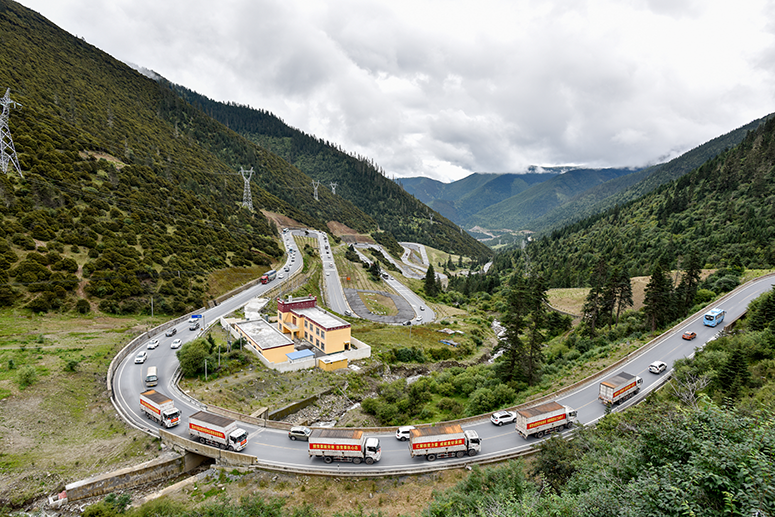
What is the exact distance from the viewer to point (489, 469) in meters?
24.1

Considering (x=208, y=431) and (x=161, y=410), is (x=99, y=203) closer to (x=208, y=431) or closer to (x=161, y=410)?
(x=161, y=410)

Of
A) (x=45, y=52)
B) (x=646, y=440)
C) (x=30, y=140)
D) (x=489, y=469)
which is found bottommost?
(x=489, y=469)

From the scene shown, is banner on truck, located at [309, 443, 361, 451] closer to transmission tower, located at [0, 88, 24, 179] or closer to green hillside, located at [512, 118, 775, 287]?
green hillside, located at [512, 118, 775, 287]

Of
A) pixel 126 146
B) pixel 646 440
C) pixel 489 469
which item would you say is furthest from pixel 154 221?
pixel 646 440

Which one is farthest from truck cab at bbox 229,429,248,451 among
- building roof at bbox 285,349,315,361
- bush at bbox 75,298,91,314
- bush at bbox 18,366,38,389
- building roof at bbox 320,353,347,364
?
bush at bbox 75,298,91,314

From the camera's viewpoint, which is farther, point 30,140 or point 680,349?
point 30,140

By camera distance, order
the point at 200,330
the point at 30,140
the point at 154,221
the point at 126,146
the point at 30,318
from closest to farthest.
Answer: the point at 30,318 → the point at 200,330 → the point at 30,140 → the point at 154,221 → the point at 126,146

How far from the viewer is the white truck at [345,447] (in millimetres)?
28891

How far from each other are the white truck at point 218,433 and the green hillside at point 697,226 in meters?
79.3

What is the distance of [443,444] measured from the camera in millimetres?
28812

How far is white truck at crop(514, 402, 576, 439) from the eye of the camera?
30.0m

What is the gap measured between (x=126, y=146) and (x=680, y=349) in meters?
150

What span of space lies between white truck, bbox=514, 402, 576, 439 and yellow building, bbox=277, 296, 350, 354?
3292 cm

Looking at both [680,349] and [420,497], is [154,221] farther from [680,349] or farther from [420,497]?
[680,349]
